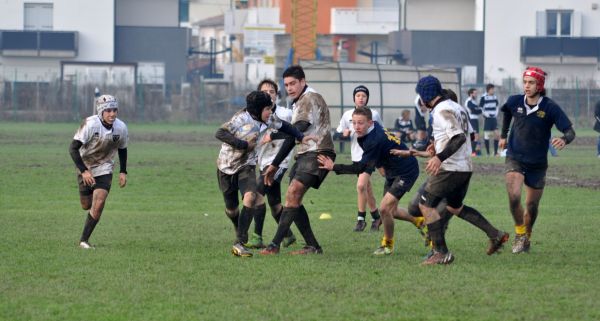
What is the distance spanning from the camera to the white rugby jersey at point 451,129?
1128cm

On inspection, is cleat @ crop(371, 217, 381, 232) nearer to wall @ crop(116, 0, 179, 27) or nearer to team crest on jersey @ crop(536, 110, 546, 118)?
team crest on jersey @ crop(536, 110, 546, 118)


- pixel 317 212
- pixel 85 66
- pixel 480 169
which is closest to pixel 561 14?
pixel 85 66

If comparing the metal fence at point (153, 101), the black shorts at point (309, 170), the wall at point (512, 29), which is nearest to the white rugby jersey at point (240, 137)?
the black shorts at point (309, 170)

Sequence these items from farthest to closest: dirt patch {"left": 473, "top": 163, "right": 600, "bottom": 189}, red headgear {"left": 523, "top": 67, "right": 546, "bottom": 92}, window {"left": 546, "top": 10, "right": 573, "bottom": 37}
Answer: window {"left": 546, "top": 10, "right": 573, "bottom": 37} → dirt patch {"left": 473, "top": 163, "right": 600, "bottom": 189} → red headgear {"left": 523, "top": 67, "right": 546, "bottom": 92}

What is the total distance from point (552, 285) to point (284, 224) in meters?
3.26

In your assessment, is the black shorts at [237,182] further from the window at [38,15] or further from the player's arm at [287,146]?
the window at [38,15]

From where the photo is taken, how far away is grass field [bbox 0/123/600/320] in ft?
29.6

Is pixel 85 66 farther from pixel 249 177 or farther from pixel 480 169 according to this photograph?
pixel 249 177

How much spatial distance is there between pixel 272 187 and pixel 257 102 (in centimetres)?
158

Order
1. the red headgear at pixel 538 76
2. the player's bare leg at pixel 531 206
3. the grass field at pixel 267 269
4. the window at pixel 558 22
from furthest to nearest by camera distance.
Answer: the window at pixel 558 22 → the player's bare leg at pixel 531 206 → the red headgear at pixel 538 76 → the grass field at pixel 267 269

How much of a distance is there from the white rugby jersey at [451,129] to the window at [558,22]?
6190 cm

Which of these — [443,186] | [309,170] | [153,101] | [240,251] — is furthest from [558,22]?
[240,251]

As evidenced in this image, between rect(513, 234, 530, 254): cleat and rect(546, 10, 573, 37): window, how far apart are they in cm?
6072

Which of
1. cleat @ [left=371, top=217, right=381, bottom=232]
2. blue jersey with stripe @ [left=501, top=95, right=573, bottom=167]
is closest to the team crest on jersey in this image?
blue jersey with stripe @ [left=501, top=95, right=573, bottom=167]
